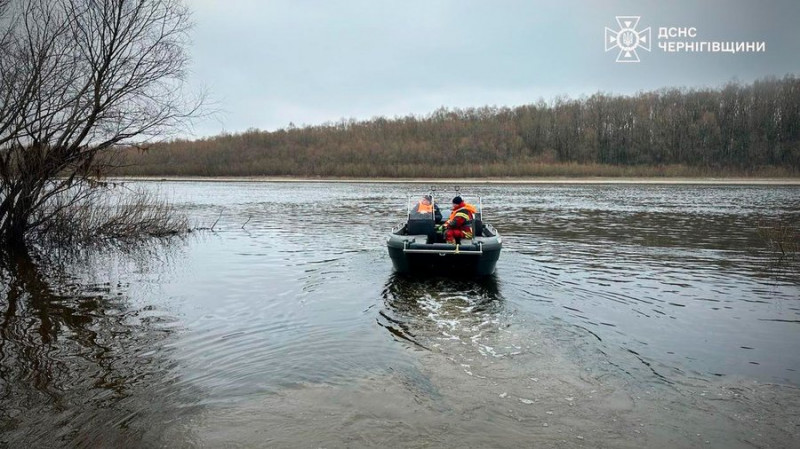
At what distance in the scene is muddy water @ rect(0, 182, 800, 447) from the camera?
4.86 metres

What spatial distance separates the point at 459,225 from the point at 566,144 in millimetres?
86251

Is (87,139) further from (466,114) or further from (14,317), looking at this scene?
(466,114)

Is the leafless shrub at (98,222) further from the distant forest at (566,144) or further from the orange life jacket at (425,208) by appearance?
the distant forest at (566,144)

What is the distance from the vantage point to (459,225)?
11.1 metres

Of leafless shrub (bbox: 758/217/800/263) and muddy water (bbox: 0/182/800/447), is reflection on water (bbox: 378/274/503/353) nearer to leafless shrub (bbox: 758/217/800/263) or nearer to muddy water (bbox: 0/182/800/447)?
muddy water (bbox: 0/182/800/447)

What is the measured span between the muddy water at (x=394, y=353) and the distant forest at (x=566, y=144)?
2507 inches

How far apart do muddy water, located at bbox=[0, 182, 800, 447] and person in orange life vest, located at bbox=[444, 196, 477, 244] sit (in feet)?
2.97

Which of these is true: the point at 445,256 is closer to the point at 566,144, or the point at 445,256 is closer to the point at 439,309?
the point at 439,309

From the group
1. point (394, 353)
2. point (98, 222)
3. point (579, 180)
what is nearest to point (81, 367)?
point (394, 353)

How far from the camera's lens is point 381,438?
184 inches

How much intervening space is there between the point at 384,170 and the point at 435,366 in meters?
75.9

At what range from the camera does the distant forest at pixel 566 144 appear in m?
77.2

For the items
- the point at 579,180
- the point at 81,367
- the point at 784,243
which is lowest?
the point at 784,243

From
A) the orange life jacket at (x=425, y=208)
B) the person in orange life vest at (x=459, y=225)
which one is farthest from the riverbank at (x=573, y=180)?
the person in orange life vest at (x=459, y=225)
